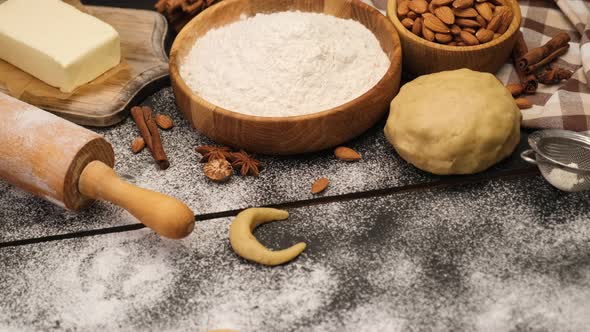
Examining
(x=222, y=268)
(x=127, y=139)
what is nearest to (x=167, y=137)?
(x=127, y=139)

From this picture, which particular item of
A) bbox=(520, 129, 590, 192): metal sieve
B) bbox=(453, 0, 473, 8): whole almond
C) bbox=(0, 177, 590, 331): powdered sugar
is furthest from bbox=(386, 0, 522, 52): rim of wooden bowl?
bbox=(0, 177, 590, 331): powdered sugar

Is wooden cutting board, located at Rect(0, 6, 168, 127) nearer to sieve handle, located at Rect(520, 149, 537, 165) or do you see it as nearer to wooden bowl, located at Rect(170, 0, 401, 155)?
wooden bowl, located at Rect(170, 0, 401, 155)

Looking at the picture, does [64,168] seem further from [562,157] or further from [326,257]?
[562,157]

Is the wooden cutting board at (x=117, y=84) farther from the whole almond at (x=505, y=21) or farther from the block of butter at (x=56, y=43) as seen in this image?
the whole almond at (x=505, y=21)

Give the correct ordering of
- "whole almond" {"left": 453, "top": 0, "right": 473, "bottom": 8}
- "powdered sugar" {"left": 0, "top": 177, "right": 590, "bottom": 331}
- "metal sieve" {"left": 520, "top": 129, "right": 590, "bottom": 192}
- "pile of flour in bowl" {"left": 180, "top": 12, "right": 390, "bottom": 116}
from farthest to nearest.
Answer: "whole almond" {"left": 453, "top": 0, "right": 473, "bottom": 8}
"pile of flour in bowl" {"left": 180, "top": 12, "right": 390, "bottom": 116}
"metal sieve" {"left": 520, "top": 129, "right": 590, "bottom": 192}
"powdered sugar" {"left": 0, "top": 177, "right": 590, "bottom": 331}

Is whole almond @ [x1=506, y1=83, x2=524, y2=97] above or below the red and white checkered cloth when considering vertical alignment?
below

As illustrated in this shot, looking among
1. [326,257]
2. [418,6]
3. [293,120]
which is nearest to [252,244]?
[326,257]

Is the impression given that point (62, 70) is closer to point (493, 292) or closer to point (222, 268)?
point (222, 268)
